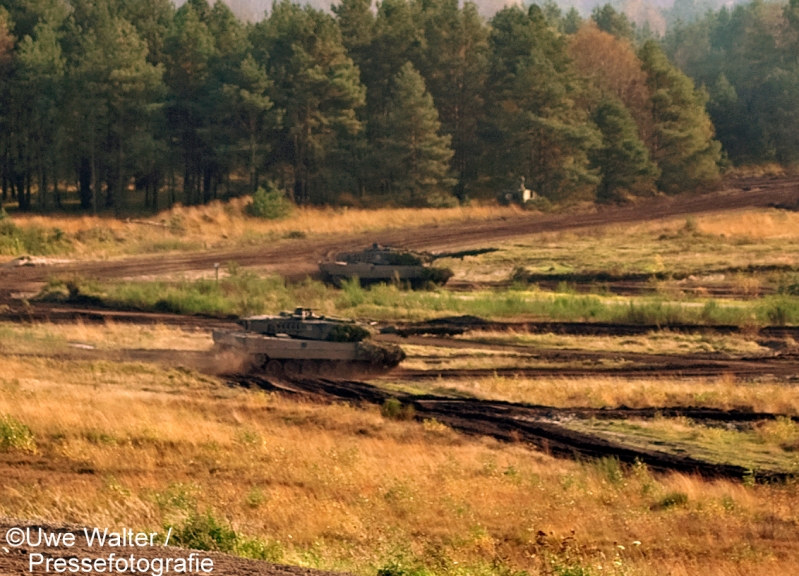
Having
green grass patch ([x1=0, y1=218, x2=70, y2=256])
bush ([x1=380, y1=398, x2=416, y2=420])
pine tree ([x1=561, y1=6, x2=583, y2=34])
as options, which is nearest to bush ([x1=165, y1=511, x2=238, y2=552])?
bush ([x1=380, y1=398, x2=416, y2=420])

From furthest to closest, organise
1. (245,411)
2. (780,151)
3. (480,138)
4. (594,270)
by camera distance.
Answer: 1. (780,151)
2. (480,138)
3. (594,270)
4. (245,411)

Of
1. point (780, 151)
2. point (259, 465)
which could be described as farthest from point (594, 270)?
point (780, 151)

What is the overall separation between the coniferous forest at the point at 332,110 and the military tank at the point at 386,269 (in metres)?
21.7

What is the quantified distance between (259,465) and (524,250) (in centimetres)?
3541

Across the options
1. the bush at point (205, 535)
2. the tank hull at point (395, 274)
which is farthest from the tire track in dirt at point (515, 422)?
the tank hull at point (395, 274)

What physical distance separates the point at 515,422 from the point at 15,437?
9371 mm

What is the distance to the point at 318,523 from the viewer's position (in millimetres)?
12672

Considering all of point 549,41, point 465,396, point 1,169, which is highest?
point 549,41

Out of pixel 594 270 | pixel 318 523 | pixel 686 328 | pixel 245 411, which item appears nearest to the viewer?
pixel 318 523

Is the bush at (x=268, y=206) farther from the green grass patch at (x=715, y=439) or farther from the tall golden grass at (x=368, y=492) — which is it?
the green grass patch at (x=715, y=439)

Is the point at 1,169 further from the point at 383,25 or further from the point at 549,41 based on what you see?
the point at 549,41

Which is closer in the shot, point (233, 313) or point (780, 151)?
point (233, 313)

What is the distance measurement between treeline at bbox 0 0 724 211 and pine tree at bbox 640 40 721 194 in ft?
0.46

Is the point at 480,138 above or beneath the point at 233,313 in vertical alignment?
above
